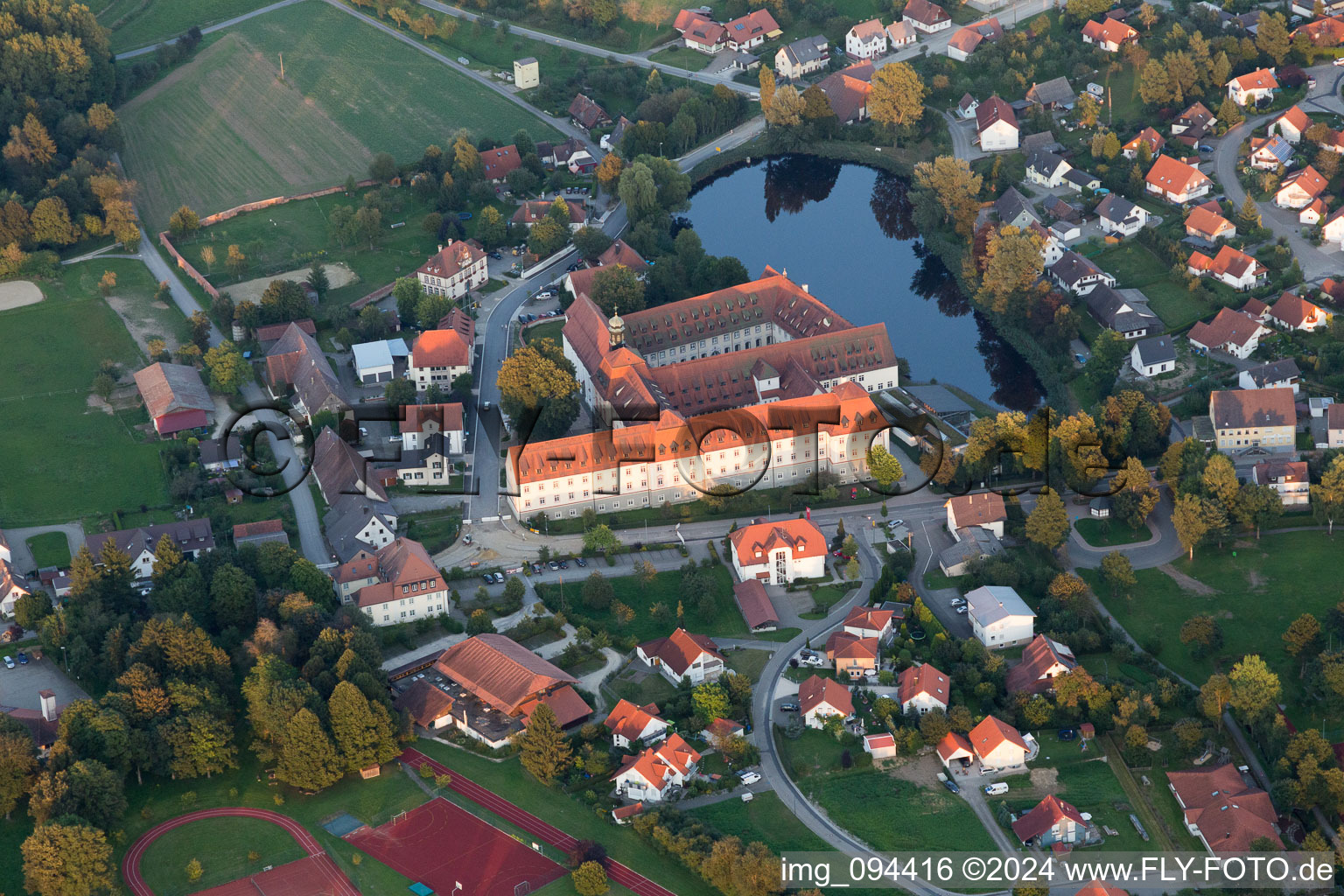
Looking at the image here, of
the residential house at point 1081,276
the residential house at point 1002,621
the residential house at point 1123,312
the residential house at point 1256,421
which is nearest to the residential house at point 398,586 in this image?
the residential house at point 1002,621

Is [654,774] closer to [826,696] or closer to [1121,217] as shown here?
[826,696]

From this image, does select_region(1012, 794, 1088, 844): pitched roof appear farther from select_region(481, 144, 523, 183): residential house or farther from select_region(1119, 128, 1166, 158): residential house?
select_region(481, 144, 523, 183): residential house

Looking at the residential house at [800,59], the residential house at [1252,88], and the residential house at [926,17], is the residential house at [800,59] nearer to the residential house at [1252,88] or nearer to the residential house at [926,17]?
the residential house at [926,17]

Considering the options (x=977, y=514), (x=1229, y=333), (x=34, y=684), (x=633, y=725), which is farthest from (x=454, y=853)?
(x=1229, y=333)

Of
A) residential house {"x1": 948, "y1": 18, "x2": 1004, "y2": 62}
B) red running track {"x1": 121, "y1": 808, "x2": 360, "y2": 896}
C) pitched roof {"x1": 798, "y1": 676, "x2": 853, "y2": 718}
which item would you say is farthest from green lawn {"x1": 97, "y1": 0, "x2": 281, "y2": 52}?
pitched roof {"x1": 798, "y1": 676, "x2": 853, "y2": 718}

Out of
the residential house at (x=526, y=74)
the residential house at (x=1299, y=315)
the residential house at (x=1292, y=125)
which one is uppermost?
the residential house at (x=526, y=74)

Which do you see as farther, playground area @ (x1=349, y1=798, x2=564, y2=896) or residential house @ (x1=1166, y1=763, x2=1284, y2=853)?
residential house @ (x1=1166, y1=763, x2=1284, y2=853)
